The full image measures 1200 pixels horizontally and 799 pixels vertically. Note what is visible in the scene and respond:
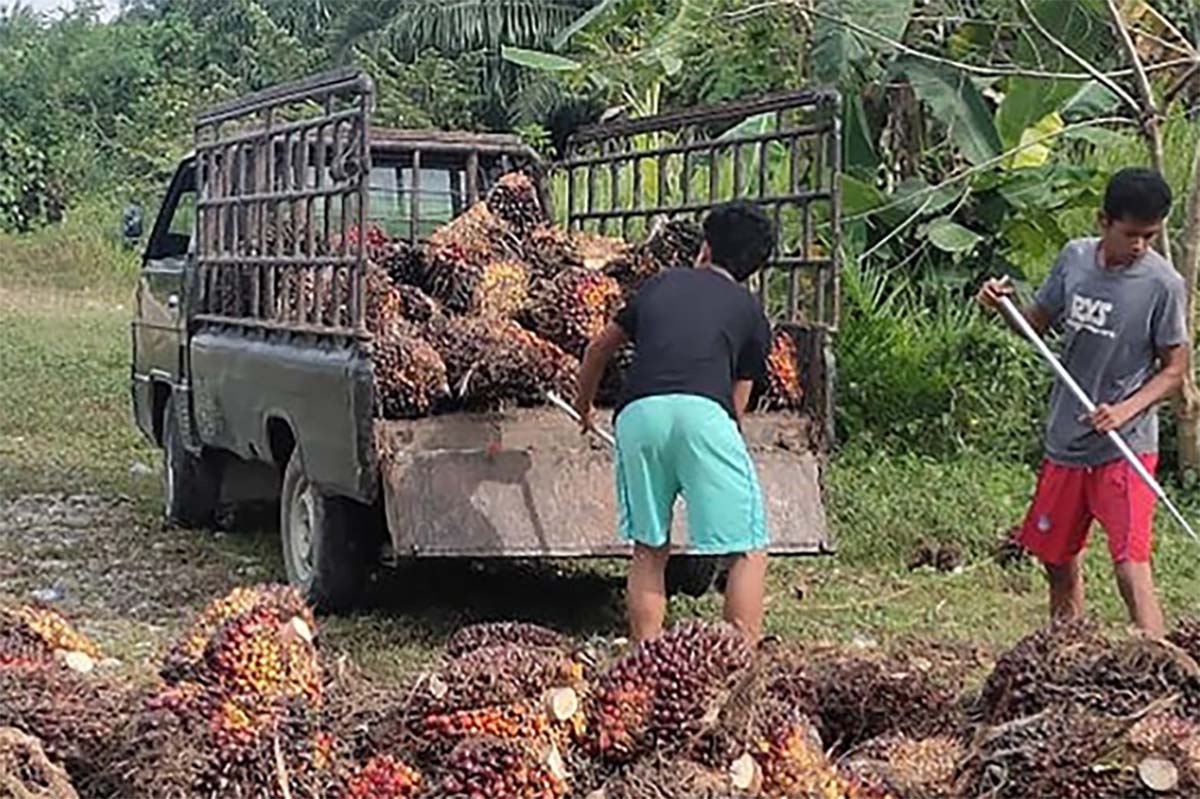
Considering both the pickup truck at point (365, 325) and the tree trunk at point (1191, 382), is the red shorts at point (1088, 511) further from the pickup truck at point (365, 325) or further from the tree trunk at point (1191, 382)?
the tree trunk at point (1191, 382)

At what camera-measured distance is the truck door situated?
9.58 metres

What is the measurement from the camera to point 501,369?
23.1 feet

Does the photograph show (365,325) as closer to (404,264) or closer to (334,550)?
(334,550)

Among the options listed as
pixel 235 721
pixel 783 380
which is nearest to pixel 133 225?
pixel 783 380

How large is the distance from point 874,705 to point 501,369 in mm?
3706

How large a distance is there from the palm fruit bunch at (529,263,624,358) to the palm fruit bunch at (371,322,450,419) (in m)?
0.60

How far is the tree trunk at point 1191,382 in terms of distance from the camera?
10125 mm

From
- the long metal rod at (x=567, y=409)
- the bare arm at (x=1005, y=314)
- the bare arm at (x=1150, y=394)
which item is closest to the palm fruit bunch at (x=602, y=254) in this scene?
the long metal rod at (x=567, y=409)

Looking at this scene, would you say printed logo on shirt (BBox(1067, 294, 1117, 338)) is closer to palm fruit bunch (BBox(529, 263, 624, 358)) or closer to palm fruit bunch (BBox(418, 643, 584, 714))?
palm fruit bunch (BBox(529, 263, 624, 358))

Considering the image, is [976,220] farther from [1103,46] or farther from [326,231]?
[326,231]

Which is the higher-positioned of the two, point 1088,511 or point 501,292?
point 501,292

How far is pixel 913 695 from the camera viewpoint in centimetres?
A: 352

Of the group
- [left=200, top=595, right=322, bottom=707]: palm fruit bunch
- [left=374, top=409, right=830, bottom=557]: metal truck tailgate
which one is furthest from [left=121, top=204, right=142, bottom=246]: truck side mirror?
[left=200, top=595, right=322, bottom=707]: palm fruit bunch

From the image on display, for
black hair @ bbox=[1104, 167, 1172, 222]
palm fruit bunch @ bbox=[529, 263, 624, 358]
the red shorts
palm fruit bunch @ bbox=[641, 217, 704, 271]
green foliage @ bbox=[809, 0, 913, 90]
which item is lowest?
the red shorts
